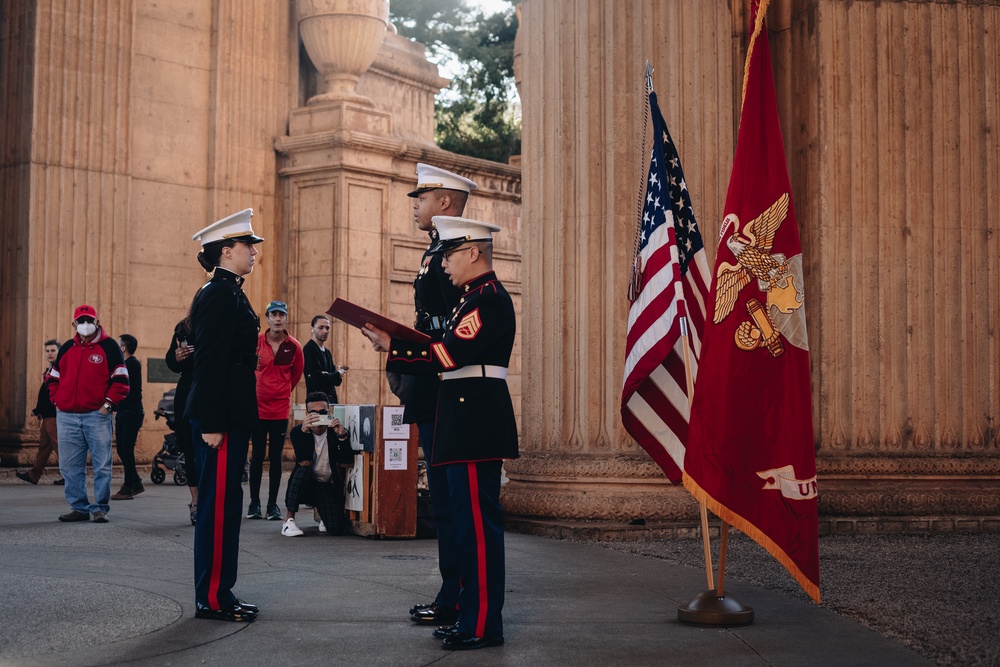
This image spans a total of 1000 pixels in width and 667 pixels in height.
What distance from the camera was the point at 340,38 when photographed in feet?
63.5

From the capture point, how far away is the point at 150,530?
34.5ft

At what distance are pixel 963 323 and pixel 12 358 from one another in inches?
463

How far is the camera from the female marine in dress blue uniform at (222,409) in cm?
646

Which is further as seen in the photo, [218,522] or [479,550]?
[218,522]

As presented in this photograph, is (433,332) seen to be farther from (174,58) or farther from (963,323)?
(174,58)

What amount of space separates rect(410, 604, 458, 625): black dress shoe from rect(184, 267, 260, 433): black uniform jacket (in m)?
1.30

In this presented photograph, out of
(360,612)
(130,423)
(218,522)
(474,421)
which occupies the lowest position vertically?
(360,612)

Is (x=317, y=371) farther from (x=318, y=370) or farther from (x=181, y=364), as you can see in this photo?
(x=181, y=364)

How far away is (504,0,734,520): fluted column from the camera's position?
404 inches

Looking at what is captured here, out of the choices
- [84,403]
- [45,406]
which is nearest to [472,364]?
[84,403]

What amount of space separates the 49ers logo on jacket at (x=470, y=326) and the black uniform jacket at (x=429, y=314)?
0.56 metres

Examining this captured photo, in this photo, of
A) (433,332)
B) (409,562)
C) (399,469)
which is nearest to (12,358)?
(399,469)

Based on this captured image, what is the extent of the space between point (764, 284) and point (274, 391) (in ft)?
21.3

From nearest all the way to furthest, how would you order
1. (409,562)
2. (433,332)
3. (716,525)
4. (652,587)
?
(433,332) → (652,587) → (409,562) → (716,525)
